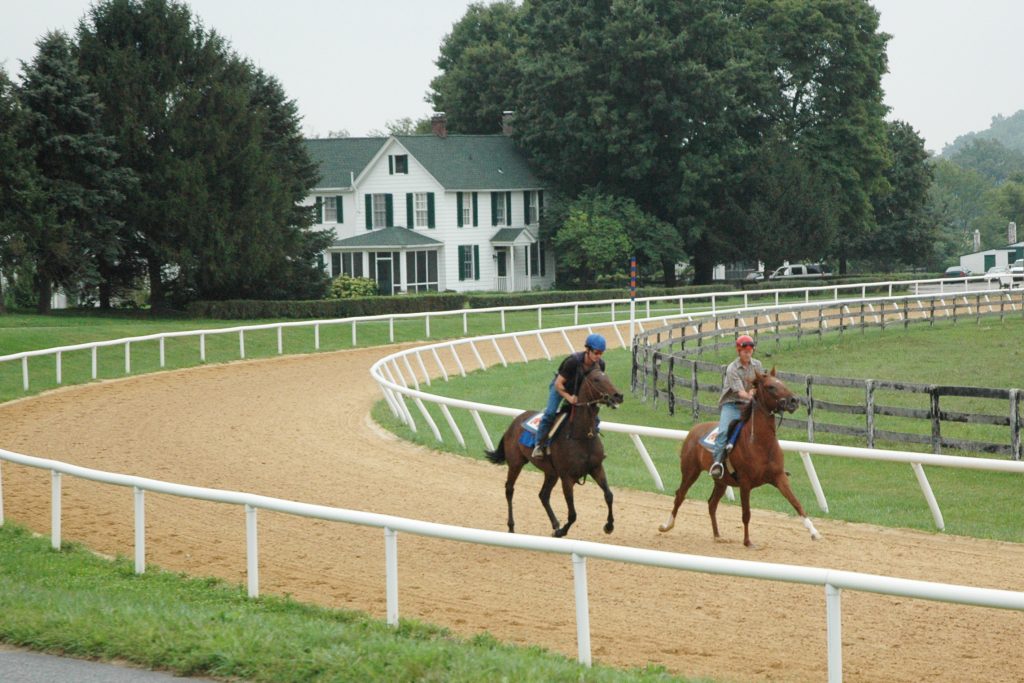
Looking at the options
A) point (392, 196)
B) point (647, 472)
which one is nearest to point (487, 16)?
point (392, 196)

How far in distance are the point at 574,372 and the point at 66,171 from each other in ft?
108

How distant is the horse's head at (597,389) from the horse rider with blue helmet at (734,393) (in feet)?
3.32

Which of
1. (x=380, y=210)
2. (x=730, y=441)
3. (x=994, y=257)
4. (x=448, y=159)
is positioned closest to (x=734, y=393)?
(x=730, y=441)

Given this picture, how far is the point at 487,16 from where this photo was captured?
83.0m

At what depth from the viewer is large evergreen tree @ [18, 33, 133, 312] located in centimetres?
3897

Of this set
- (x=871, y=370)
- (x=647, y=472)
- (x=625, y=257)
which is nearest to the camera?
(x=647, y=472)

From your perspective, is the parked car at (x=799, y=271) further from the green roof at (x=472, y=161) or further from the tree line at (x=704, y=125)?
the green roof at (x=472, y=161)

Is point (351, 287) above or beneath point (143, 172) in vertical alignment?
beneath

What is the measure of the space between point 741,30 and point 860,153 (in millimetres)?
8220

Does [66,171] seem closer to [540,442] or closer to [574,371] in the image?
[540,442]

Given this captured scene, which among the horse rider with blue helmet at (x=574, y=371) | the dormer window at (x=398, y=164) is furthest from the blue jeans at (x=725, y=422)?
the dormer window at (x=398, y=164)

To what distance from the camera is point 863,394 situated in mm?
21875

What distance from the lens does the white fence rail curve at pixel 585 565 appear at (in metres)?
5.92

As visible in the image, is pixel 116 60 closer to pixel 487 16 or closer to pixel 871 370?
pixel 871 370
